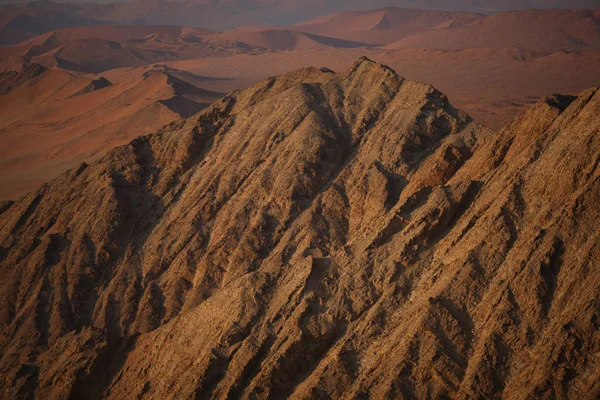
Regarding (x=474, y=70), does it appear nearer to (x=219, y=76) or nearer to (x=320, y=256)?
Answer: (x=219, y=76)

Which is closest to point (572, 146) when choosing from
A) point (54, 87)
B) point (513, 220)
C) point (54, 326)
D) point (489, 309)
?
point (513, 220)

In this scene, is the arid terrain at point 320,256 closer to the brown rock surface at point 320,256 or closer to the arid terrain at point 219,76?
the brown rock surface at point 320,256

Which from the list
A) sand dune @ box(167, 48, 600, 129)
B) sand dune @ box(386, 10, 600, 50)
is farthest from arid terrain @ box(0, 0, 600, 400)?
sand dune @ box(386, 10, 600, 50)

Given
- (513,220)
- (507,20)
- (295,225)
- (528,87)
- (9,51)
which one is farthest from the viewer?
(507,20)

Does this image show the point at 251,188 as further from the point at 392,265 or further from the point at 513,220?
the point at 513,220

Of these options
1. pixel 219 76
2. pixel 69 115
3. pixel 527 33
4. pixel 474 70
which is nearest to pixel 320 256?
pixel 69 115

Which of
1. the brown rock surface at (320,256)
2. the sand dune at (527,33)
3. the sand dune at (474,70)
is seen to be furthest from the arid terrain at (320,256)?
the sand dune at (527,33)
